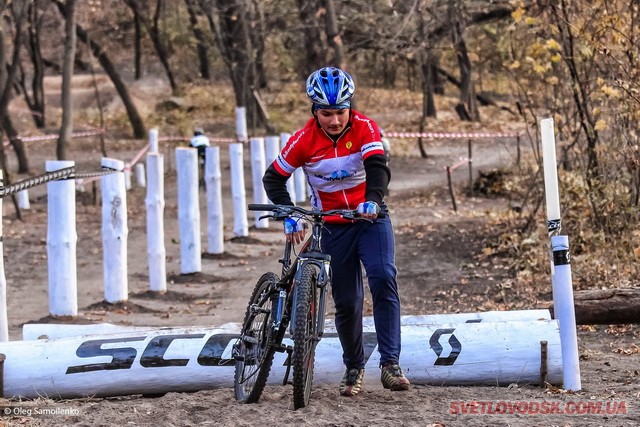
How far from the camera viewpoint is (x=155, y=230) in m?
12.1

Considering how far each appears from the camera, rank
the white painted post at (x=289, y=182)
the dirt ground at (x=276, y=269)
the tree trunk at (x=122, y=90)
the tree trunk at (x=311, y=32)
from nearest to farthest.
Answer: the dirt ground at (x=276, y=269) → the white painted post at (x=289, y=182) → the tree trunk at (x=311, y=32) → the tree trunk at (x=122, y=90)

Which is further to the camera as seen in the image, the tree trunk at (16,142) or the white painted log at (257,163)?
the tree trunk at (16,142)

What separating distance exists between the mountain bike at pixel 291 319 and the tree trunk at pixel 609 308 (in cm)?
233

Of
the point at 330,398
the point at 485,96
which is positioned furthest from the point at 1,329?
the point at 485,96

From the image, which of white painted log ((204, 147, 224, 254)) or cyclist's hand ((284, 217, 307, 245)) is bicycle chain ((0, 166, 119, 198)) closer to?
cyclist's hand ((284, 217, 307, 245))

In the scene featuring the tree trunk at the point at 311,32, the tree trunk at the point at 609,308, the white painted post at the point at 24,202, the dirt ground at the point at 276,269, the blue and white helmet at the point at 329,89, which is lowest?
the dirt ground at the point at 276,269

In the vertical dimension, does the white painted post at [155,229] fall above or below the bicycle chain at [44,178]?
below

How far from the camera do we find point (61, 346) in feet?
23.0

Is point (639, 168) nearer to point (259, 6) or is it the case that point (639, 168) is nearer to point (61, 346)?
point (61, 346)

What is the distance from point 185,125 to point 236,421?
91.5 feet

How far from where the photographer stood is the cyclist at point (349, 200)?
6527mm

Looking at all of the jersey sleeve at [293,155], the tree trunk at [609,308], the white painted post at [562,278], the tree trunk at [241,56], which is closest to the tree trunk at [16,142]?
the tree trunk at [241,56]

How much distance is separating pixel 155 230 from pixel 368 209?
6.19m

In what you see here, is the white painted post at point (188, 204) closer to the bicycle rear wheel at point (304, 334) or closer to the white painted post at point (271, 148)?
the white painted post at point (271, 148)
